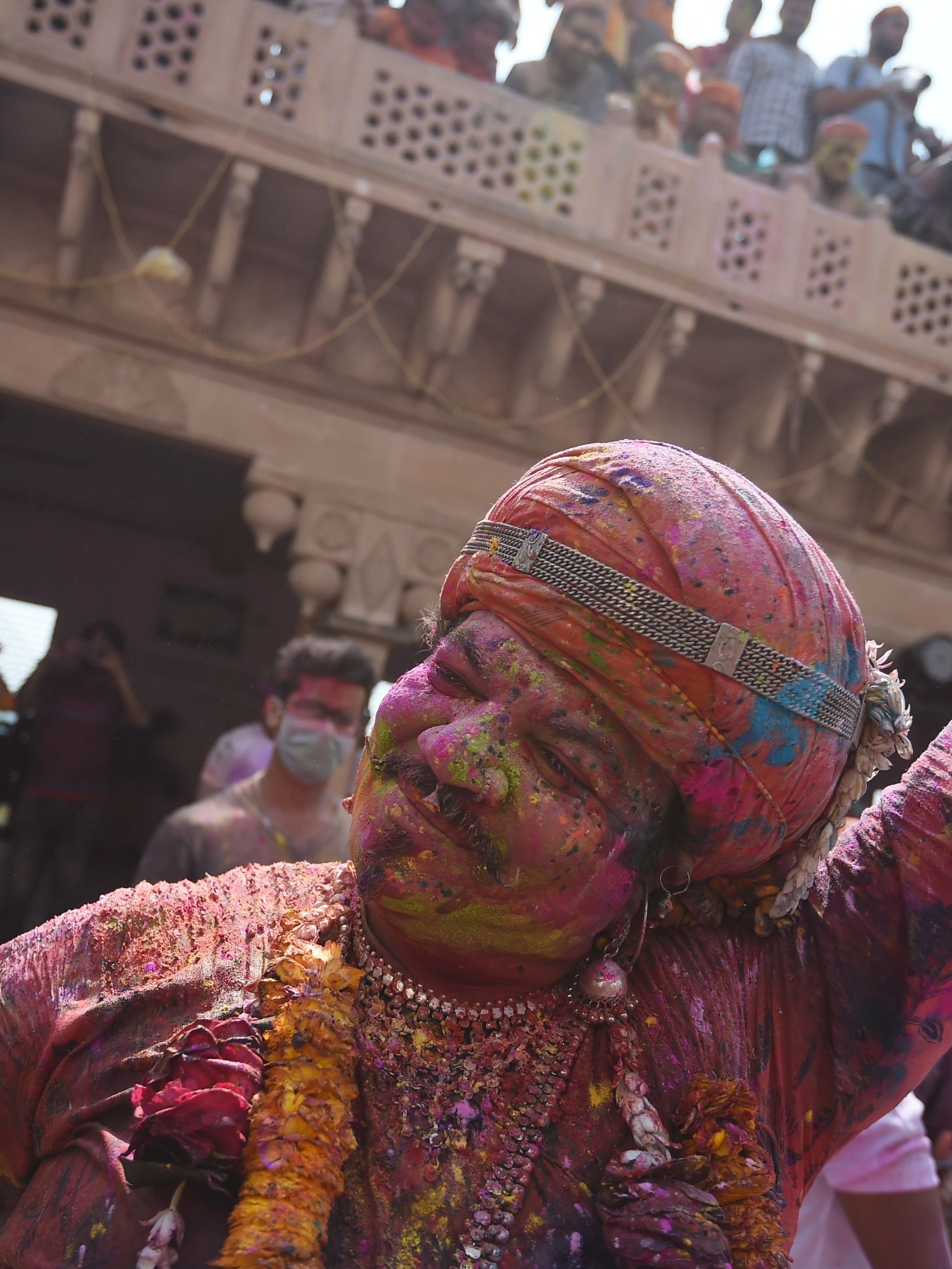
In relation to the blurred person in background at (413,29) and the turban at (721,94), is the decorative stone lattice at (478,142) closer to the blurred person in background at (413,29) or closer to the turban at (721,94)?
the blurred person in background at (413,29)

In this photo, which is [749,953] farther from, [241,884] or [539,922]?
[241,884]

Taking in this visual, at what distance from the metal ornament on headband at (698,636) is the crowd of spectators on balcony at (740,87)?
5.64m

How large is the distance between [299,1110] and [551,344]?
5.39 meters

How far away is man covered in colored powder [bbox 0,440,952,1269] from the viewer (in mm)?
1115

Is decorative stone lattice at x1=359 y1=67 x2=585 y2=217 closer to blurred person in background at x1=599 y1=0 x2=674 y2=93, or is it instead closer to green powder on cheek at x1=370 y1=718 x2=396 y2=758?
blurred person in background at x1=599 y1=0 x2=674 y2=93

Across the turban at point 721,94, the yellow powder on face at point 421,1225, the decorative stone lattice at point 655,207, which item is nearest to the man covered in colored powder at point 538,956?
the yellow powder on face at point 421,1225

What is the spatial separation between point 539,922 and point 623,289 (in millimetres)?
5364

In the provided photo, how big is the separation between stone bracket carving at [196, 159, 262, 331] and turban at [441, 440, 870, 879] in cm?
475

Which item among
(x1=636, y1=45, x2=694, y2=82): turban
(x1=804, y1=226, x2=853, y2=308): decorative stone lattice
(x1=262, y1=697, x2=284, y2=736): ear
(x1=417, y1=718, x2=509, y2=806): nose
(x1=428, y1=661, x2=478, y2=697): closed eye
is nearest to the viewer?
(x1=417, y1=718, x2=509, y2=806): nose

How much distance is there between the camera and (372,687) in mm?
3510

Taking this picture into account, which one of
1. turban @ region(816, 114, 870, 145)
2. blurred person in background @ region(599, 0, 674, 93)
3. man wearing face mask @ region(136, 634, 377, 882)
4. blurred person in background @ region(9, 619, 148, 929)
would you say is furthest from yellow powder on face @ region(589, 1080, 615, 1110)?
turban @ region(816, 114, 870, 145)

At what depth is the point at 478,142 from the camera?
5.93m

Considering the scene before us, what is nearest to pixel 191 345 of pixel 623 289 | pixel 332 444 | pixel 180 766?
pixel 332 444

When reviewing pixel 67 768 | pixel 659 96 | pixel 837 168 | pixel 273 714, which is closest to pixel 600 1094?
pixel 273 714
